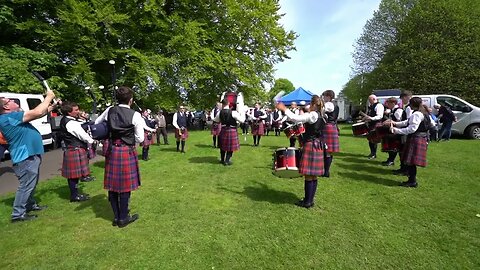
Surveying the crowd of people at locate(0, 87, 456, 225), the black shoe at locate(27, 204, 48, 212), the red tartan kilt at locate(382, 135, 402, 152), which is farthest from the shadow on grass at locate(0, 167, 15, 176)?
the red tartan kilt at locate(382, 135, 402, 152)

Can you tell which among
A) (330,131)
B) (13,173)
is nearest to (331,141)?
(330,131)

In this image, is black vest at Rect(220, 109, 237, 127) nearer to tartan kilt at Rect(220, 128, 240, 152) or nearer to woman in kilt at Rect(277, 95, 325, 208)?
tartan kilt at Rect(220, 128, 240, 152)

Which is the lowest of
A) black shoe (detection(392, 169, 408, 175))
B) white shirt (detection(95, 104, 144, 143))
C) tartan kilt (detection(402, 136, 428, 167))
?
black shoe (detection(392, 169, 408, 175))

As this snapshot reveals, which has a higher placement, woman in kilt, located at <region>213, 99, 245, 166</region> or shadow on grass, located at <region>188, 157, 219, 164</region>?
woman in kilt, located at <region>213, 99, 245, 166</region>

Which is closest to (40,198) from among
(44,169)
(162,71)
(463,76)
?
(44,169)

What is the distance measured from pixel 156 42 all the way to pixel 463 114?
16000 mm

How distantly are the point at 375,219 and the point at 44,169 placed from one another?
8068mm

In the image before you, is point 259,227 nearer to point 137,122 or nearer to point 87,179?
point 137,122

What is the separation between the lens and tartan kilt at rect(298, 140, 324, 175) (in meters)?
4.23

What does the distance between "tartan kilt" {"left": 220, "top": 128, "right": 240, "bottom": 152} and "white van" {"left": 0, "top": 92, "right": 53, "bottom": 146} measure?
21.2 ft

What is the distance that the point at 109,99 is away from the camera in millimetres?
16438

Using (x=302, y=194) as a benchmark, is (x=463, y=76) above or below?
above

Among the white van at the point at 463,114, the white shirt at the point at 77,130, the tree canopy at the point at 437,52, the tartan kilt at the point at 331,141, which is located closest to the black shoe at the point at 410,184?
the tartan kilt at the point at 331,141

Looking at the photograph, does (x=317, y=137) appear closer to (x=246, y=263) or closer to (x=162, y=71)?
(x=246, y=263)
